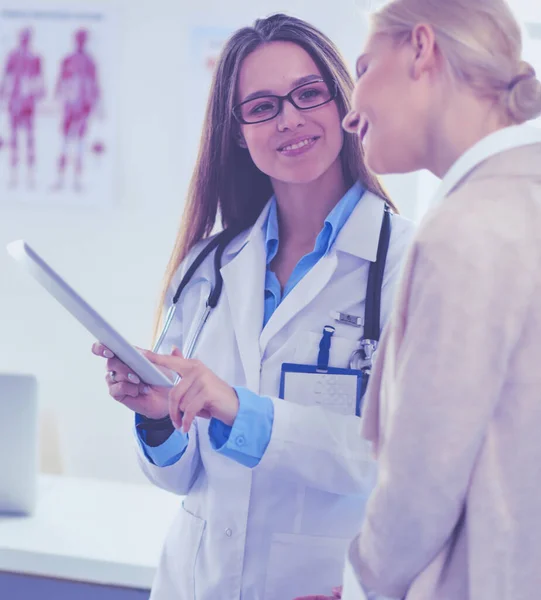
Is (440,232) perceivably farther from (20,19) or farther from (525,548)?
(20,19)

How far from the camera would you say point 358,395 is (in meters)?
1.28

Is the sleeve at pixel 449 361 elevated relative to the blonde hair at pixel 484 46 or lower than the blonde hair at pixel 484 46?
lower

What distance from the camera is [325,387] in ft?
4.22

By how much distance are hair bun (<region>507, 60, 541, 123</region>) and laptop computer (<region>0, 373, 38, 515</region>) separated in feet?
4.16

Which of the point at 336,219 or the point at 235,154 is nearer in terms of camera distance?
the point at 336,219

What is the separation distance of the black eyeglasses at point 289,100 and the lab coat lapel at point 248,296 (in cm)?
22

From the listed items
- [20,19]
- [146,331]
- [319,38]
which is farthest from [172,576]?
[20,19]

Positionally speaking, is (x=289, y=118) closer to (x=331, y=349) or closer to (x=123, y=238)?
(x=331, y=349)

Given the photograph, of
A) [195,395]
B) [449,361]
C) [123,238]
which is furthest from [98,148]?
[449,361]

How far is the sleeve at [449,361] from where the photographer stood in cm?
68

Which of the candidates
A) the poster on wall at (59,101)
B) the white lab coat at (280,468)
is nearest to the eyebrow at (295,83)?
the white lab coat at (280,468)

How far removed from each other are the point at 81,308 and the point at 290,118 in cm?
57

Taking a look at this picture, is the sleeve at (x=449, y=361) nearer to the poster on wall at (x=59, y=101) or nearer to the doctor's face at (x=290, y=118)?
the doctor's face at (x=290, y=118)

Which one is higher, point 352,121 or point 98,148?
point 98,148
